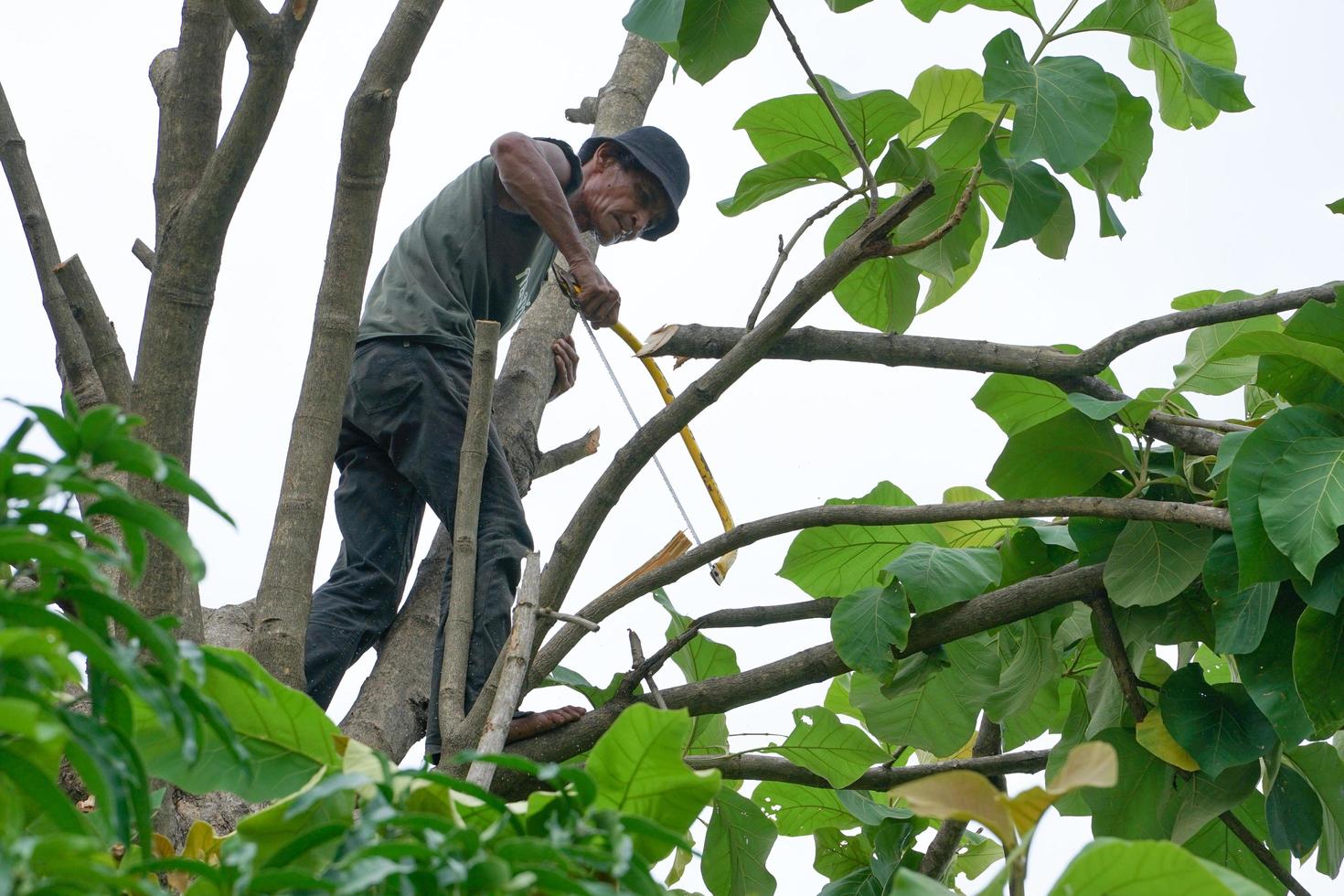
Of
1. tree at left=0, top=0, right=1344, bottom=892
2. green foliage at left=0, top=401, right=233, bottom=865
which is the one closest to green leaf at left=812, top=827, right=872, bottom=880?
tree at left=0, top=0, right=1344, bottom=892

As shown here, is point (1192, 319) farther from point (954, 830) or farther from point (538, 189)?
point (538, 189)

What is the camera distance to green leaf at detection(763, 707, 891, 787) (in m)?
2.13

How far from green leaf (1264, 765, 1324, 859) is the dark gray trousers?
122 centimetres

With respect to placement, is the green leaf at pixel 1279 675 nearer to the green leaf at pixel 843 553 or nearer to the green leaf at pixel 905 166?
the green leaf at pixel 843 553

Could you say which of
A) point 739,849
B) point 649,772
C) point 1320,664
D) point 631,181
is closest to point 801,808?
point 739,849

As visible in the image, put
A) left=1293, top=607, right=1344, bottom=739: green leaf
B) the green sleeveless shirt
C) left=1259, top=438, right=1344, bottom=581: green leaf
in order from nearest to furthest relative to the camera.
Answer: left=1259, top=438, right=1344, bottom=581: green leaf → left=1293, top=607, right=1344, bottom=739: green leaf → the green sleeveless shirt

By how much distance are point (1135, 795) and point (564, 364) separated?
165cm

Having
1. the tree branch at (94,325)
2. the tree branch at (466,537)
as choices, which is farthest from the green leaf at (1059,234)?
the tree branch at (94,325)

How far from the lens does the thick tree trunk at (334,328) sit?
196 centimetres

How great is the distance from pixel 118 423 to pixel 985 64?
5.01 ft

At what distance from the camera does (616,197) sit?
304 cm

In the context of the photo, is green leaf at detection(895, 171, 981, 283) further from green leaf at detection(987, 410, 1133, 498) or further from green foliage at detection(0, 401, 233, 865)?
green foliage at detection(0, 401, 233, 865)

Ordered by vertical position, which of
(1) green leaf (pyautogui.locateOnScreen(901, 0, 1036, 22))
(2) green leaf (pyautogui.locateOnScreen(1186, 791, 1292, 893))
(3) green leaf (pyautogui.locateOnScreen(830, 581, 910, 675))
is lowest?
(2) green leaf (pyautogui.locateOnScreen(1186, 791, 1292, 893))

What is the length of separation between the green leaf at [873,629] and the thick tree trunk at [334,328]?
2.47 ft
